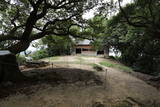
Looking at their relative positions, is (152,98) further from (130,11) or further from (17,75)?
(17,75)

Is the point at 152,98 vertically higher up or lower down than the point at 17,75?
lower down

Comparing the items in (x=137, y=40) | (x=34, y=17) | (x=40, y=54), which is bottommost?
(x=40, y=54)

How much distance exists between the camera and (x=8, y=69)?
6.26 m

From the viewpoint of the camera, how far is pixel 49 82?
679cm

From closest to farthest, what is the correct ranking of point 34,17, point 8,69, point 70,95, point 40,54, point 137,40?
point 70,95 → point 8,69 → point 34,17 → point 137,40 → point 40,54

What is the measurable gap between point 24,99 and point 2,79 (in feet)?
6.18

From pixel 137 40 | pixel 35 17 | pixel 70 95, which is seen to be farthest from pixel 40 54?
pixel 70 95

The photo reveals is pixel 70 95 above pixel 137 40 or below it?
below

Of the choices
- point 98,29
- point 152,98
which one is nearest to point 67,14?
point 98,29

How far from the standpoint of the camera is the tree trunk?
6.09m

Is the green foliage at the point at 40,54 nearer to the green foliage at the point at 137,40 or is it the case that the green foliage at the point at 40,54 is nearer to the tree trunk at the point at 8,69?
the green foliage at the point at 137,40

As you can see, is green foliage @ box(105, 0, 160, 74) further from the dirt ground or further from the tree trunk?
the tree trunk

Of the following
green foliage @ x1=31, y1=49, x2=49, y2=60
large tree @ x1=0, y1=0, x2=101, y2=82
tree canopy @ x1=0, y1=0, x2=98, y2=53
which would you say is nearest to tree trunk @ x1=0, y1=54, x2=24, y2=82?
large tree @ x1=0, y1=0, x2=101, y2=82

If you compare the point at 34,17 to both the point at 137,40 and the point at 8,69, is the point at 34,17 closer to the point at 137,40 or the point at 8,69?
the point at 8,69
